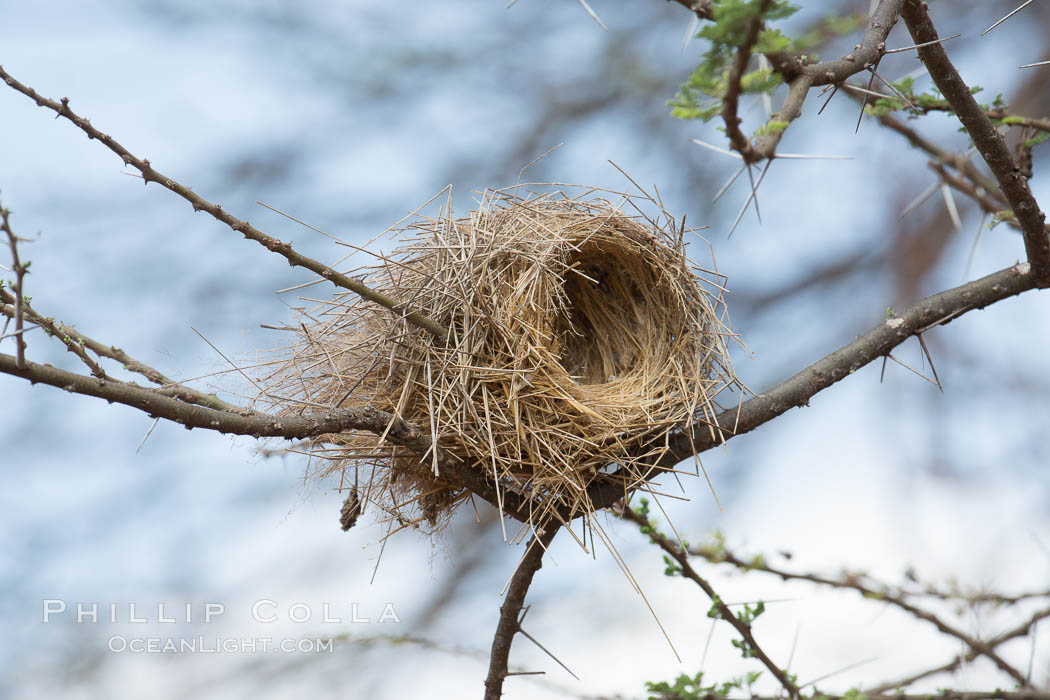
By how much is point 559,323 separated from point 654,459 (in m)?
0.36

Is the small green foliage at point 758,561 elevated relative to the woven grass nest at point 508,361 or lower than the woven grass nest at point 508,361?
lower

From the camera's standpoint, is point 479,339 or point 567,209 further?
point 567,209

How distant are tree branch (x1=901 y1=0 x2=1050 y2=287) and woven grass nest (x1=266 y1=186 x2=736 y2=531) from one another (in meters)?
0.45

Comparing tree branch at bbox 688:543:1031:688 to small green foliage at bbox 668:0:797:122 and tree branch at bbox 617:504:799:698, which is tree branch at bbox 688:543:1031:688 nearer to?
tree branch at bbox 617:504:799:698

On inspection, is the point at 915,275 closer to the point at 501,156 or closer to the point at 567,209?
the point at 501,156

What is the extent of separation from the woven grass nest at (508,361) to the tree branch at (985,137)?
0.45 m

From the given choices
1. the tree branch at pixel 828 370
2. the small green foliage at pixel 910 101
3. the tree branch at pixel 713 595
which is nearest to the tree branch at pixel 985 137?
the tree branch at pixel 828 370

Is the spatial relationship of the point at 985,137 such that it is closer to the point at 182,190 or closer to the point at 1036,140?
the point at 1036,140

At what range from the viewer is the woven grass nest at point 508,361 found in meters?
1.27

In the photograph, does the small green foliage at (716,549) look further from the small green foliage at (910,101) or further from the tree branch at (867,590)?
the small green foliage at (910,101)

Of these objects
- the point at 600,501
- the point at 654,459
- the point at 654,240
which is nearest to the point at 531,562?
the point at 600,501

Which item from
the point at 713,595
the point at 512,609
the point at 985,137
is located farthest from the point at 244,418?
the point at 985,137

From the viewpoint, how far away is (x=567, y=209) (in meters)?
1.57

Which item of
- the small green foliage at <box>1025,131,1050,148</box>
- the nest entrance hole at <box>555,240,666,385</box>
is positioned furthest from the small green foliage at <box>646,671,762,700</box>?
the small green foliage at <box>1025,131,1050,148</box>
